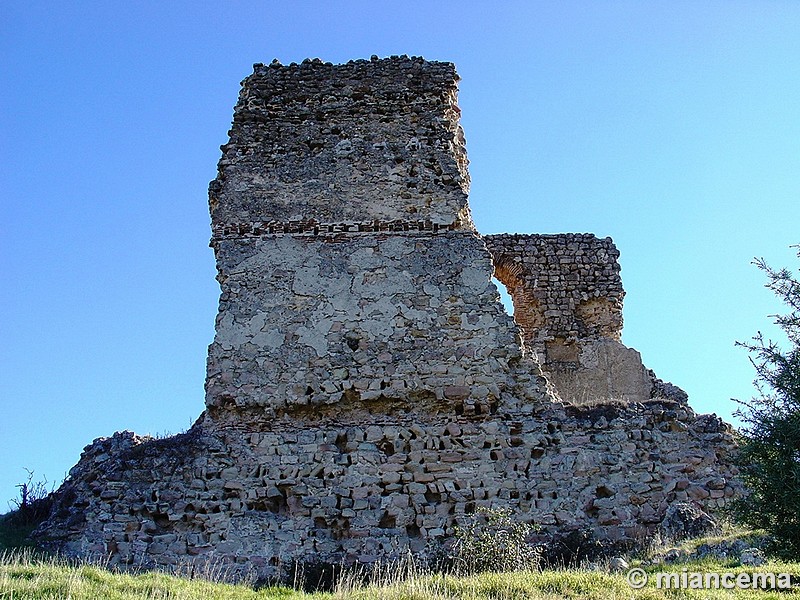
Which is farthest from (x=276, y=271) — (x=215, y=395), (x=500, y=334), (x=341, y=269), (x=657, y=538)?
(x=657, y=538)

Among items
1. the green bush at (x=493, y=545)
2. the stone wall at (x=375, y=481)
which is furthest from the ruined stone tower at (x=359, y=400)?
the green bush at (x=493, y=545)

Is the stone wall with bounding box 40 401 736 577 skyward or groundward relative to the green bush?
skyward

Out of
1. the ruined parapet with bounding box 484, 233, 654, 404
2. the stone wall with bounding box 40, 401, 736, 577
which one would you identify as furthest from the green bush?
the ruined parapet with bounding box 484, 233, 654, 404

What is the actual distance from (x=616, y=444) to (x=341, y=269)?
3.56 metres

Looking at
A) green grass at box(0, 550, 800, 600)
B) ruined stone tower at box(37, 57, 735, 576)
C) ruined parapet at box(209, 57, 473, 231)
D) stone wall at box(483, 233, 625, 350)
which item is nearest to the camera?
green grass at box(0, 550, 800, 600)

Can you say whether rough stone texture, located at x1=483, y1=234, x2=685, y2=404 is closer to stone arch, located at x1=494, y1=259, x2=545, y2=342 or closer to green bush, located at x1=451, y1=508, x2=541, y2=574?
stone arch, located at x1=494, y1=259, x2=545, y2=342

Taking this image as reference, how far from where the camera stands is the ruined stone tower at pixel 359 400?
8797mm

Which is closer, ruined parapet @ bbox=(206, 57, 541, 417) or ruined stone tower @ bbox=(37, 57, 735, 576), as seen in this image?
ruined stone tower @ bbox=(37, 57, 735, 576)

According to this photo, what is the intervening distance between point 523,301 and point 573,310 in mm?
771

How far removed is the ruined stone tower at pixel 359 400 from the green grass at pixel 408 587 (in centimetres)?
132

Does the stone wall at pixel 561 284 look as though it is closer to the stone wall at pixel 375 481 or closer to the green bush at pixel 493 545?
the stone wall at pixel 375 481

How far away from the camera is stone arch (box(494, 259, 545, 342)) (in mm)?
13336

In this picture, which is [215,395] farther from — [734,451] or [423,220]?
[734,451]

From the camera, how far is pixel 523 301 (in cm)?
1349
